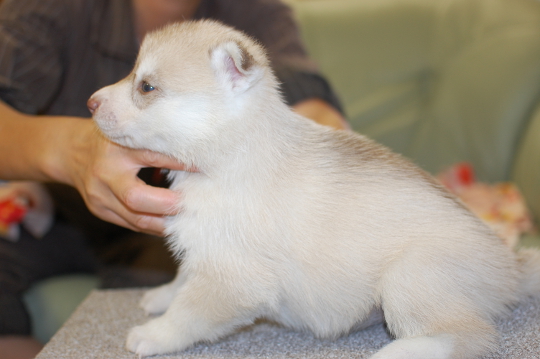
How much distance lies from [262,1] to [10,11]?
1095 mm

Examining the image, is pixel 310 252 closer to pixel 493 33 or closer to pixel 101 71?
pixel 101 71

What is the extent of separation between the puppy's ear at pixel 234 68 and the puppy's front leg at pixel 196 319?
1.62 ft

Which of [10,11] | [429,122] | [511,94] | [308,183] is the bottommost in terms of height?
[429,122]

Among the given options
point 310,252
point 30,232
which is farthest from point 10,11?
point 310,252

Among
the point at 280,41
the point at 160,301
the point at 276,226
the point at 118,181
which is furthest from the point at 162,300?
the point at 280,41

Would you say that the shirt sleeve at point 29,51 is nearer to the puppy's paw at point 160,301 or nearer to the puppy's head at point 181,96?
the puppy's head at point 181,96

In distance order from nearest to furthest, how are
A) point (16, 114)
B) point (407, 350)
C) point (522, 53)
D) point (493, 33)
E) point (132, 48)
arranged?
point (407, 350)
point (16, 114)
point (132, 48)
point (522, 53)
point (493, 33)

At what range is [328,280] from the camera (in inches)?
44.2

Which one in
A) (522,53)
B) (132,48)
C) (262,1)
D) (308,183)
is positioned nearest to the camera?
(308,183)

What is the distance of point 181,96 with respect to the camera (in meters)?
1.13

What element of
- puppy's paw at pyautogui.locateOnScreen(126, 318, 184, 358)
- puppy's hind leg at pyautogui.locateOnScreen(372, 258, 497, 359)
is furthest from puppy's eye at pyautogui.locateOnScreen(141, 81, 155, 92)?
puppy's hind leg at pyautogui.locateOnScreen(372, 258, 497, 359)

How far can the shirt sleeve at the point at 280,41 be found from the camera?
218cm

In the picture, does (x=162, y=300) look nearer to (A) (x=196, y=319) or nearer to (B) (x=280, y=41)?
(A) (x=196, y=319)

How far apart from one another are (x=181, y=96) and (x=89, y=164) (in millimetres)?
413
